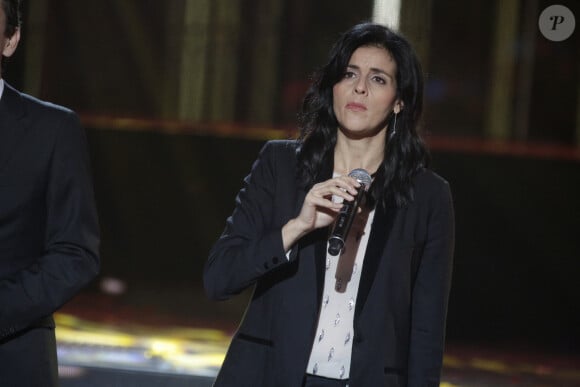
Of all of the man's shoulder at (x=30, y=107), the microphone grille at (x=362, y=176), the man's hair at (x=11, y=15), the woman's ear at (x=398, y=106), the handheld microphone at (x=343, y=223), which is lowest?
the handheld microphone at (x=343, y=223)

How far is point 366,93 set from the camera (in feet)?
7.68

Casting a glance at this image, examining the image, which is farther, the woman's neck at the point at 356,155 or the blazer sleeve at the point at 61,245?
the woman's neck at the point at 356,155

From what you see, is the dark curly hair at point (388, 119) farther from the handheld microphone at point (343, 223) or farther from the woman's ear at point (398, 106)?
the handheld microphone at point (343, 223)

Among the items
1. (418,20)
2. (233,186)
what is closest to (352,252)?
(233,186)

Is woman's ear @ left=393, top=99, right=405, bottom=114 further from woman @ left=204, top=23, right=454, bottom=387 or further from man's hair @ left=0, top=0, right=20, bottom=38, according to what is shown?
man's hair @ left=0, top=0, right=20, bottom=38

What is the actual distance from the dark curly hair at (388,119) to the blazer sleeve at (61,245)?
0.67 metres

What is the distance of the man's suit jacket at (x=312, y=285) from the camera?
2.15 m

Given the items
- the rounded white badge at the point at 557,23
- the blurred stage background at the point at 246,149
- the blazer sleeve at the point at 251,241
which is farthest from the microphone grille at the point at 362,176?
the blurred stage background at the point at 246,149

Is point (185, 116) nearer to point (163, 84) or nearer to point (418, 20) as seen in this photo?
point (163, 84)

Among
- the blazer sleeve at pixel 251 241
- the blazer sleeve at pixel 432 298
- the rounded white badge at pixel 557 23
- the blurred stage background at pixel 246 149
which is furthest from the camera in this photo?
the blurred stage background at pixel 246 149

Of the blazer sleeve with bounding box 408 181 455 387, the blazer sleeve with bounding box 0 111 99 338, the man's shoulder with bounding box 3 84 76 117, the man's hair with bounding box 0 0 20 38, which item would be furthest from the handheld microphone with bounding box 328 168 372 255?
the man's hair with bounding box 0 0 20 38

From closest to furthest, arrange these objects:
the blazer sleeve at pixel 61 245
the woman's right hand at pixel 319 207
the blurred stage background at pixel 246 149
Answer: the blazer sleeve at pixel 61 245, the woman's right hand at pixel 319 207, the blurred stage background at pixel 246 149

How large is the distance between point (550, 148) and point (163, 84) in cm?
257

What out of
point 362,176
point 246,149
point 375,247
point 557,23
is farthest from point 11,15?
point 246,149
